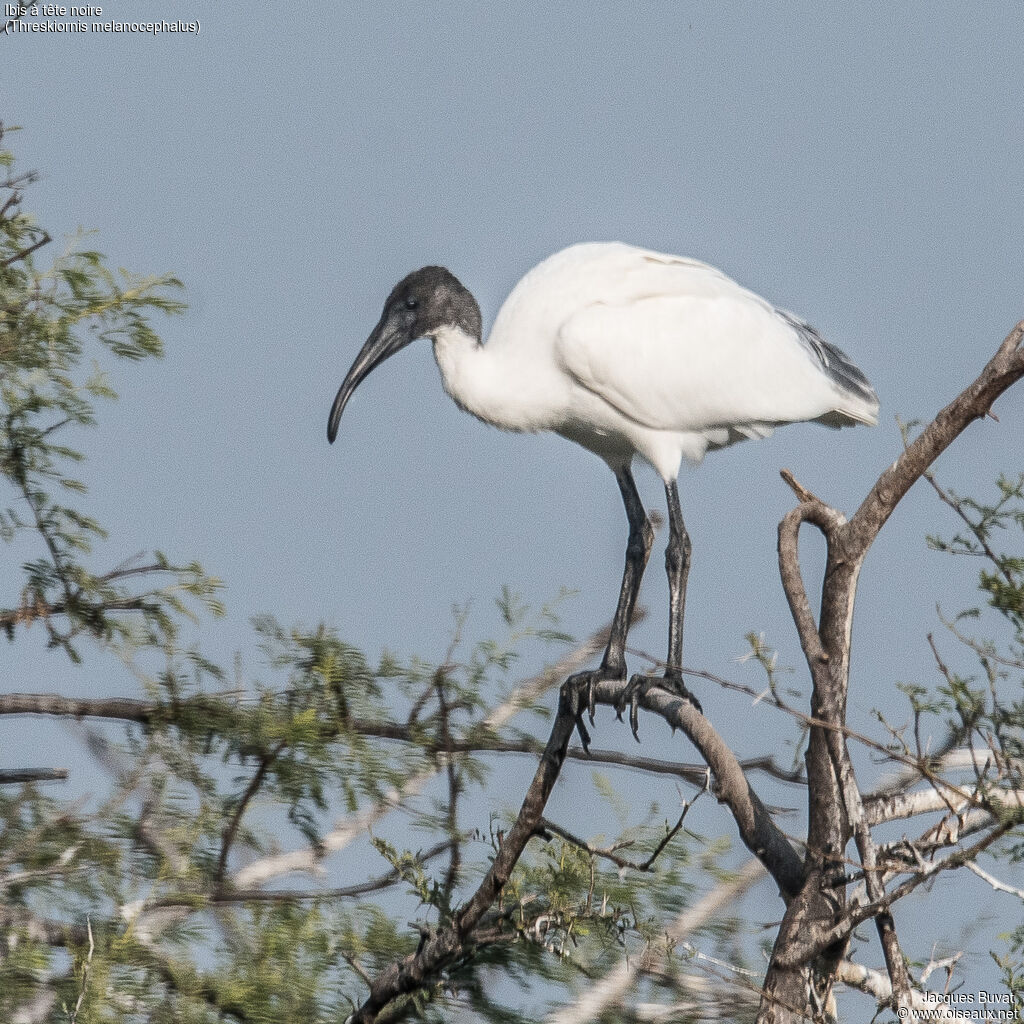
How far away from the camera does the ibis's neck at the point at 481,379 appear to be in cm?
500

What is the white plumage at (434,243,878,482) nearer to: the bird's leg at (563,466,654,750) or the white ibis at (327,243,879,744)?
the white ibis at (327,243,879,744)

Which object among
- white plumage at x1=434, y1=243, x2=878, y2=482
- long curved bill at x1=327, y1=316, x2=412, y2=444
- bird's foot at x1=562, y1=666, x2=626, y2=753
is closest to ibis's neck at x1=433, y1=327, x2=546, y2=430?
white plumage at x1=434, y1=243, x2=878, y2=482

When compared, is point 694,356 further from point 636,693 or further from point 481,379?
point 636,693

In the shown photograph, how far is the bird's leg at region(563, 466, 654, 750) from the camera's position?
447cm

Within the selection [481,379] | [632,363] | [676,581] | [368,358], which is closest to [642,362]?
[632,363]

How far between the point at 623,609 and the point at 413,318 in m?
1.15

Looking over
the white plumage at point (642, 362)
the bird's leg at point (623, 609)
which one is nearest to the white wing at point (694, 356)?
the white plumage at point (642, 362)

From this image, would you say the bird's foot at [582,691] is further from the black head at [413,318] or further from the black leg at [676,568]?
the black head at [413,318]

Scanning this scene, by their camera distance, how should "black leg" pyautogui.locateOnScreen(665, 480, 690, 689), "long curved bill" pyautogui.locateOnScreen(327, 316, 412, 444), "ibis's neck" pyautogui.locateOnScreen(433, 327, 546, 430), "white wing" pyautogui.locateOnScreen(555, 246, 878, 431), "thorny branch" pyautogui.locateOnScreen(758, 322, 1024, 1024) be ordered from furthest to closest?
"long curved bill" pyautogui.locateOnScreen(327, 316, 412, 444) → "ibis's neck" pyautogui.locateOnScreen(433, 327, 546, 430) → "white wing" pyautogui.locateOnScreen(555, 246, 878, 431) → "black leg" pyautogui.locateOnScreen(665, 480, 690, 689) → "thorny branch" pyautogui.locateOnScreen(758, 322, 1024, 1024)

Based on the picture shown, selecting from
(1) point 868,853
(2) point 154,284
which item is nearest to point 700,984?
(1) point 868,853

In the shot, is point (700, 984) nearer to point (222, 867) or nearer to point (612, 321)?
point (222, 867)

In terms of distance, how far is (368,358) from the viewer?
517cm

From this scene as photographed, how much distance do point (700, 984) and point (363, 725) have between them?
1187 mm

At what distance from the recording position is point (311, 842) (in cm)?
458
